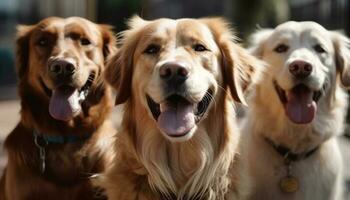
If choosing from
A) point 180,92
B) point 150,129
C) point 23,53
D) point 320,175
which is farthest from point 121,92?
point 320,175

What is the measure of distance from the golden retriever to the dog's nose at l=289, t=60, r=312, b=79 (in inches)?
14.3

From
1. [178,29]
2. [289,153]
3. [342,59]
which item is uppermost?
[178,29]

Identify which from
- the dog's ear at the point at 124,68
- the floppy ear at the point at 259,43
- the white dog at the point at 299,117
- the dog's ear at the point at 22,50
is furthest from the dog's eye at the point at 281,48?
the dog's ear at the point at 22,50

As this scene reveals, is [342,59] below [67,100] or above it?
above

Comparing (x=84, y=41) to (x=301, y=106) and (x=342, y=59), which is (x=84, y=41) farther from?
(x=342, y=59)

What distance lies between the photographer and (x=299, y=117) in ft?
14.4

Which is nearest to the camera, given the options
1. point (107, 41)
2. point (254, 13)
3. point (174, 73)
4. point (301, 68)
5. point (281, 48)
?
point (174, 73)

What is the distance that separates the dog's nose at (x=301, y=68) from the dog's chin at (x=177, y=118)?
0.92 meters

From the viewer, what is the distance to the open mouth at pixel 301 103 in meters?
4.39

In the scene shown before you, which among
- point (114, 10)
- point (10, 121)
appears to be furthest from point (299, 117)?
point (114, 10)

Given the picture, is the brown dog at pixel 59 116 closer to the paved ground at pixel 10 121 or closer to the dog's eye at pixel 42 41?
the dog's eye at pixel 42 41

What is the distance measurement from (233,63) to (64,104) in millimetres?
1266

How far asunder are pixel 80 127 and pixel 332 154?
1870 millimetres

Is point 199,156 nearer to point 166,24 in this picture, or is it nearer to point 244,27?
point 166,24
